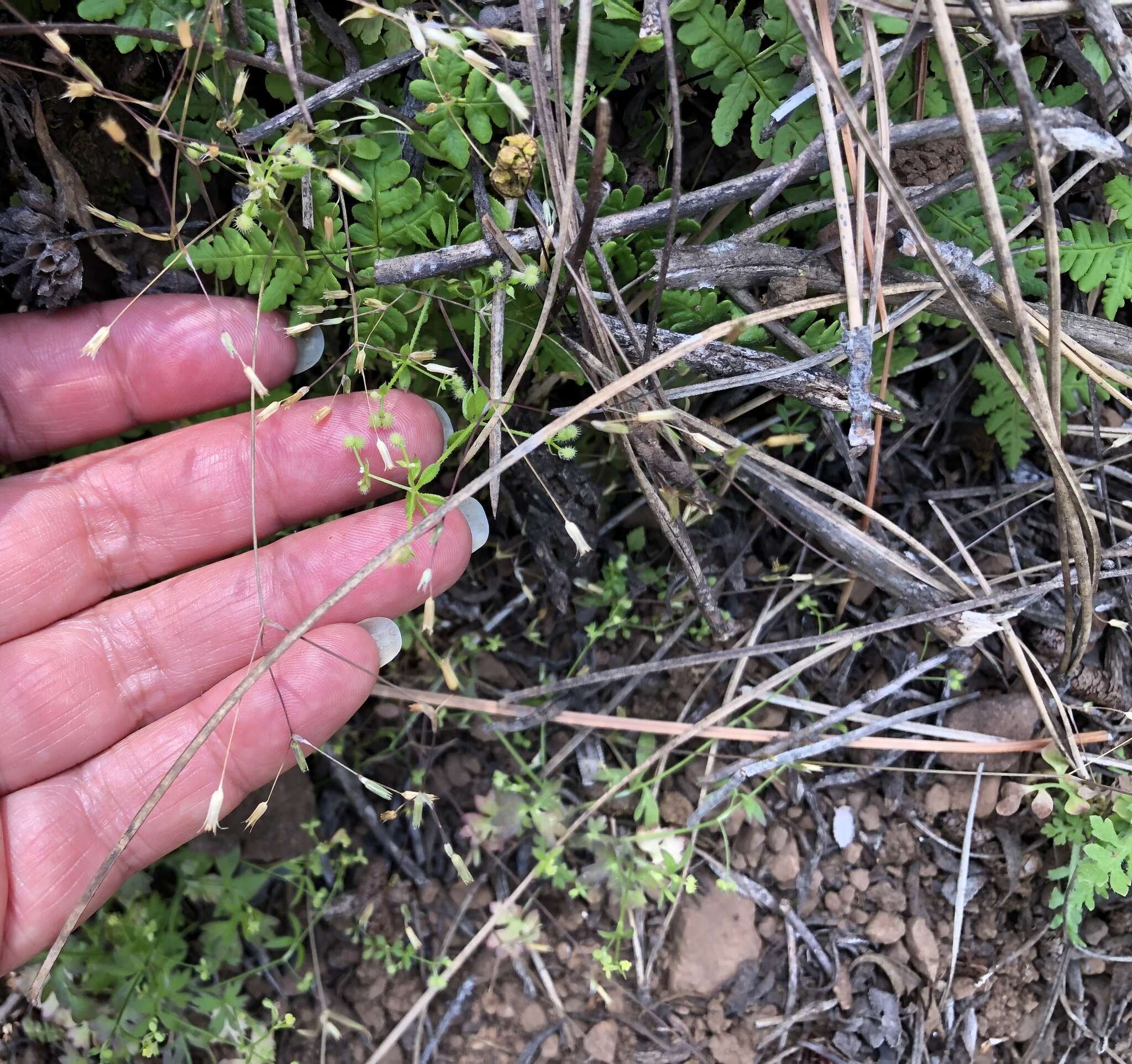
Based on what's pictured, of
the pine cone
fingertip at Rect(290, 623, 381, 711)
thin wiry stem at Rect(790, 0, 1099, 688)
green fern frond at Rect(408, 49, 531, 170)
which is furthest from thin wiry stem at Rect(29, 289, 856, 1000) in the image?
the pine cone

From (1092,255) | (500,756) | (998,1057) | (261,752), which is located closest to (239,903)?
(261,752)

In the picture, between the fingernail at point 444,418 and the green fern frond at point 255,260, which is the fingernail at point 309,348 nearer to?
the green fern frond at point 255,260

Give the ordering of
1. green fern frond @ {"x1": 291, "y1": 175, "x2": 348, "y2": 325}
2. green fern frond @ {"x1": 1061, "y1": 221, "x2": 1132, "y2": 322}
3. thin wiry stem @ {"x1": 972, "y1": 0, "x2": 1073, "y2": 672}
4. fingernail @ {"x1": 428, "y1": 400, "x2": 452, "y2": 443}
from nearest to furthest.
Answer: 1. thin wiry stem @ {"x1": 972, "y1": 0, "x2": 1073, "y2": 672}
2. green fern frond @ {"x1": 291, "y1": 175, "x2": 348, "y2": 325}
3. green fern frond @ {"x1": 1061, "y1": 221, "x2": 1132, "y2": 322}
4. fingernail @ {"x1": 428, "y1": 400, "x2": 452, "y2": 443}

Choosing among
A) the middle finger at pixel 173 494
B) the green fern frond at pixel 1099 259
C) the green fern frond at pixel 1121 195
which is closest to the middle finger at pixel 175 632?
the middle finger at pixel 173 494

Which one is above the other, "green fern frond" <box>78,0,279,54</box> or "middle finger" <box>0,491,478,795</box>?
"green fern frond" <box>78,0,279,54</box>

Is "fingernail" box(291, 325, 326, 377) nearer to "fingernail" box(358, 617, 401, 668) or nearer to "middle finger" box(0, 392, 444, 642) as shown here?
"middle finger" box(0, 392, 444, 642)

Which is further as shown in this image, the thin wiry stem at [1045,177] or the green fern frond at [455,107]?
the green fern frond at [455,107]
